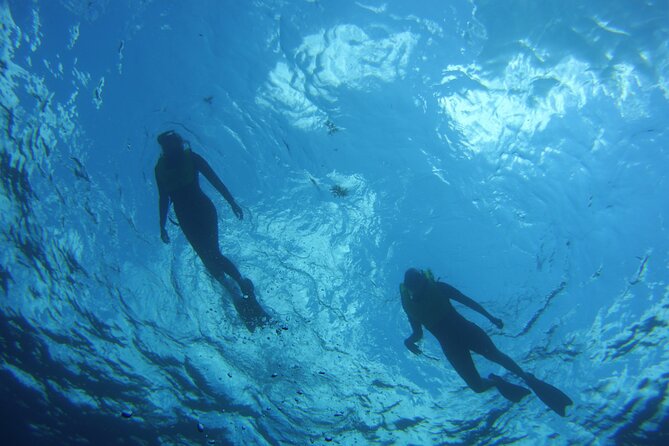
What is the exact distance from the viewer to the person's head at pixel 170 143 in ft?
22.5

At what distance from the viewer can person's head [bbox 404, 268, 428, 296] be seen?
793 cm

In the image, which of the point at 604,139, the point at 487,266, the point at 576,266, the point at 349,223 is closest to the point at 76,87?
the point at 349,223

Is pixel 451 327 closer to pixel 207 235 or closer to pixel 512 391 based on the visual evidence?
pixel 512 391

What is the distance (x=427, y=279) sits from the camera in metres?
7.92

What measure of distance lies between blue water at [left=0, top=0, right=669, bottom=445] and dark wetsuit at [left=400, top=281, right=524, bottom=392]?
11.1 feet

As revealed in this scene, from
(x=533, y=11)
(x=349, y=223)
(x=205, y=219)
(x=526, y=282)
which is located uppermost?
(x=533, y=11)

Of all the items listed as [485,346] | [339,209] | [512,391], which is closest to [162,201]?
[339,209]

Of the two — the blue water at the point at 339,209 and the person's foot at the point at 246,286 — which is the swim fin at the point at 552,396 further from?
the person's foot at the point at 246,286

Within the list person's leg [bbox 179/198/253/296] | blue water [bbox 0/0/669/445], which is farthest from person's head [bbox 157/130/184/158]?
blue water [bbox 0/0/669/445]

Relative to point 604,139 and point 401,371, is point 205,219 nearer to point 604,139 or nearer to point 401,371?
point 401,371

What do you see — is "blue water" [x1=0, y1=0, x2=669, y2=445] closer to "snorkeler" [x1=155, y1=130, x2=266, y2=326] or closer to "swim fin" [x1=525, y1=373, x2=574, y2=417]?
"snorkeler" [x1=155, y1=130, x2=266, y2=326]

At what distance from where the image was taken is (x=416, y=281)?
7938mm

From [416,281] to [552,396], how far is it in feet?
13.1

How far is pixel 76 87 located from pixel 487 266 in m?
12.6
